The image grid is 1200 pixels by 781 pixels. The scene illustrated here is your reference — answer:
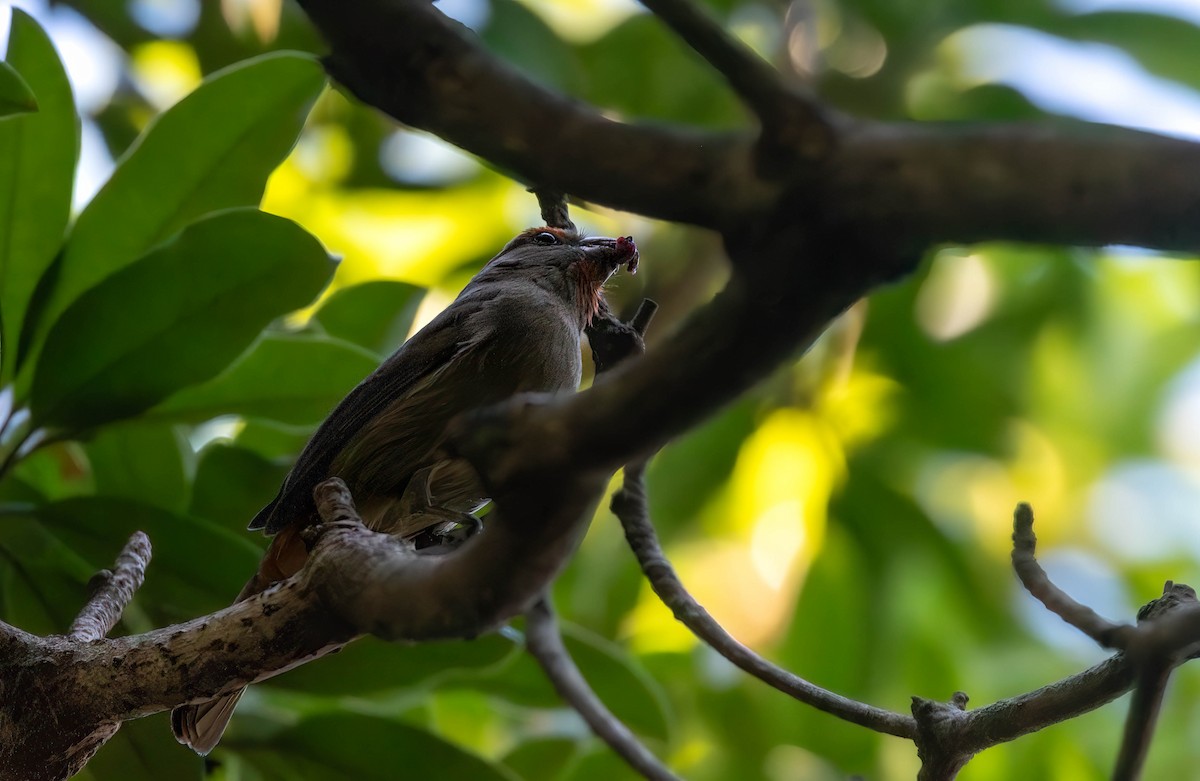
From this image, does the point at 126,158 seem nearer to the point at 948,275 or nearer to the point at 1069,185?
the point at 1069,185

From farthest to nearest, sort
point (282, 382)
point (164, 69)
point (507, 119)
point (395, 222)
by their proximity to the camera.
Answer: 1. point (164, 69)
2. point (395, 222)
3. point (282, 382)
4. point (507, 119)

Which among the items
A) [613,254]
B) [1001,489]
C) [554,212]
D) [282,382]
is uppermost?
[1001,489]

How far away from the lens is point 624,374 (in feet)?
3.32

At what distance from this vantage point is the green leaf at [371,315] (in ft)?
8.75

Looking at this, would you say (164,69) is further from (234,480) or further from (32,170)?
(234,480)

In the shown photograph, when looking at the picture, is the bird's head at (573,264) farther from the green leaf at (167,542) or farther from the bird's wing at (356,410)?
the green leaf at (167,542)

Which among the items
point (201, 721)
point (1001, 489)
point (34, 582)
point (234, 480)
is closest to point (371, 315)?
point (234, 480)

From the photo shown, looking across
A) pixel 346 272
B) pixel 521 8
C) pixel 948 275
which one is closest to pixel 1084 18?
pixel 948 275

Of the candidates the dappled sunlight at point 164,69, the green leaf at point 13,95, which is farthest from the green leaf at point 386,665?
the dappled sunlight at point 164,69

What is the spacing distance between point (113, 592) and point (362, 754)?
2.07ft

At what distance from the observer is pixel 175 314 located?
219cm

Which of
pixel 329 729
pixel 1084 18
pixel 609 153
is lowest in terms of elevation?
pixel 329 729

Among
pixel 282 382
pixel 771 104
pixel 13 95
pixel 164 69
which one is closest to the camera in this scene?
pixel 771 104

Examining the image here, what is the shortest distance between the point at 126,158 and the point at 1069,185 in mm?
2047
